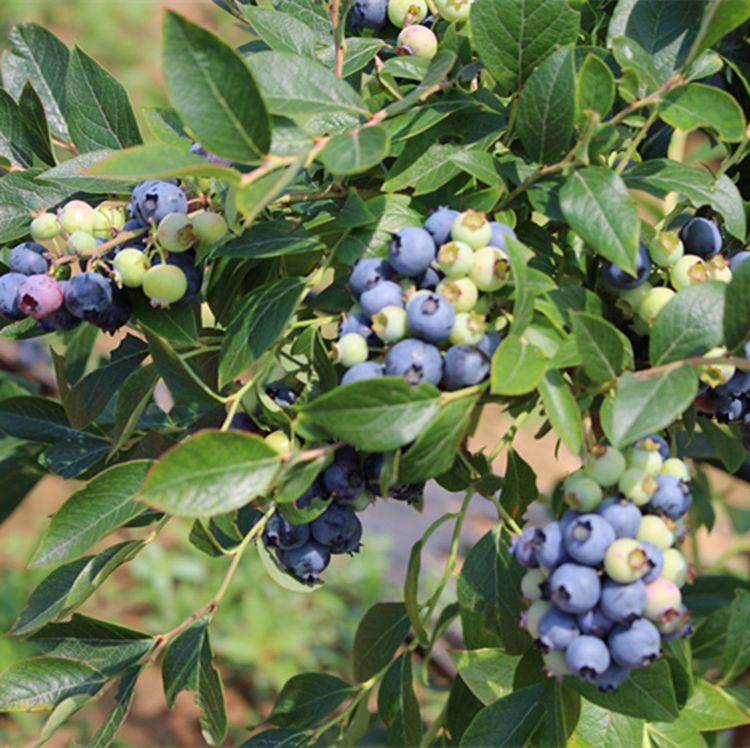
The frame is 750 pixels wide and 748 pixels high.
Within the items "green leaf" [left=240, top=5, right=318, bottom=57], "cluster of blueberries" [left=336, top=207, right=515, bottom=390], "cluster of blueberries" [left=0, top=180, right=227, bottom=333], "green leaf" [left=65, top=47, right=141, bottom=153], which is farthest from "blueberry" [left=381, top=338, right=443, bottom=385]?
"green leaf" [left=65, top=47, right=141, bottom=153]

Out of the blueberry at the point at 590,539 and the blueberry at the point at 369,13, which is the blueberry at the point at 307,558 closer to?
the blueberry at the point at 590,539

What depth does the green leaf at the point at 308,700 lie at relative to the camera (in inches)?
43.9

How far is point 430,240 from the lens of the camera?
71 centimetres

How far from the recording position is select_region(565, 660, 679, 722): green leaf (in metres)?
0.77

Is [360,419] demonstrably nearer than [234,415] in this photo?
Yes

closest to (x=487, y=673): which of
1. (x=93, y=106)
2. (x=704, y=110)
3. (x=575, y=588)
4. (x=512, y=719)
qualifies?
(x=512, y=719)

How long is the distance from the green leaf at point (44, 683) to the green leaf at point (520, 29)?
0.66 m

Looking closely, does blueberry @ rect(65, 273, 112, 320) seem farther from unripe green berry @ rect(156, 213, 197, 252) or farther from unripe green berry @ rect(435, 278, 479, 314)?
unripe green berry @ rect(435, 278, 479, 314)

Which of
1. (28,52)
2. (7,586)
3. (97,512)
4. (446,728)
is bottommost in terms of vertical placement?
(7,586)

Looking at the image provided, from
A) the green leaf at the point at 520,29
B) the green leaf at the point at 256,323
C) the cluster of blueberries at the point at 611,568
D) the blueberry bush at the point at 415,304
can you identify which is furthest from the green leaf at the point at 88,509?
the green leaf at the point at 520,29

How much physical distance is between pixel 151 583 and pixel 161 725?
1.54 feet

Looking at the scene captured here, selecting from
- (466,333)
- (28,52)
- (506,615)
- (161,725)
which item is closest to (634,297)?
(466,333)

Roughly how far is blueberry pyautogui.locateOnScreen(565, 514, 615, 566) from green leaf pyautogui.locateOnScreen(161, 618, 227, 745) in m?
0.40

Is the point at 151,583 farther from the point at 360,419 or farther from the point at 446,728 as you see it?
the point at 360,419
